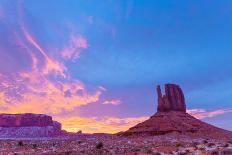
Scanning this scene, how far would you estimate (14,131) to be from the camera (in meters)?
183

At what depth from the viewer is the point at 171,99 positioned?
145500 millimetres

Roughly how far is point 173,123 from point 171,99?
93.9ft

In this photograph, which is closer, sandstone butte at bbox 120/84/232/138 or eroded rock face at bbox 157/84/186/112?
sandstone butte at bbox 120/84/232/138

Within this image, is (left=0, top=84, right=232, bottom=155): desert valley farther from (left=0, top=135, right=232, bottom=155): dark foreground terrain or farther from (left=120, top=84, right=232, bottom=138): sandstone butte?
(left=0, top=135, right=232, bottom=155): dark foreground terrain

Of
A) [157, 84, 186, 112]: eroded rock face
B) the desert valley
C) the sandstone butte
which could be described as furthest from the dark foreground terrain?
[157, 84, 186, 112]: eroded rock face

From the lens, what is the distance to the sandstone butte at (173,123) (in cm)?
10875

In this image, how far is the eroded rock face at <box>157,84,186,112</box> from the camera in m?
140

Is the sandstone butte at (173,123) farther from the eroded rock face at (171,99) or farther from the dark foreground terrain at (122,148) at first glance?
the dark foreground terrain at (122,148)

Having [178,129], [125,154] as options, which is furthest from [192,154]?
[178,129]

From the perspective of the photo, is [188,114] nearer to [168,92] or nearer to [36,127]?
[168,92]

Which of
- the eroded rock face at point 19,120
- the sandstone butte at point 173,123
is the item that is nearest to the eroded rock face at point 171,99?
the sandstone butte at point 173,123

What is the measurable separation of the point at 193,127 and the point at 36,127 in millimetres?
104387

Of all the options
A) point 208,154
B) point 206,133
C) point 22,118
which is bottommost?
point 208,154

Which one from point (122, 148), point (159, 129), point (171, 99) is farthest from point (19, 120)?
point (122, 148)
